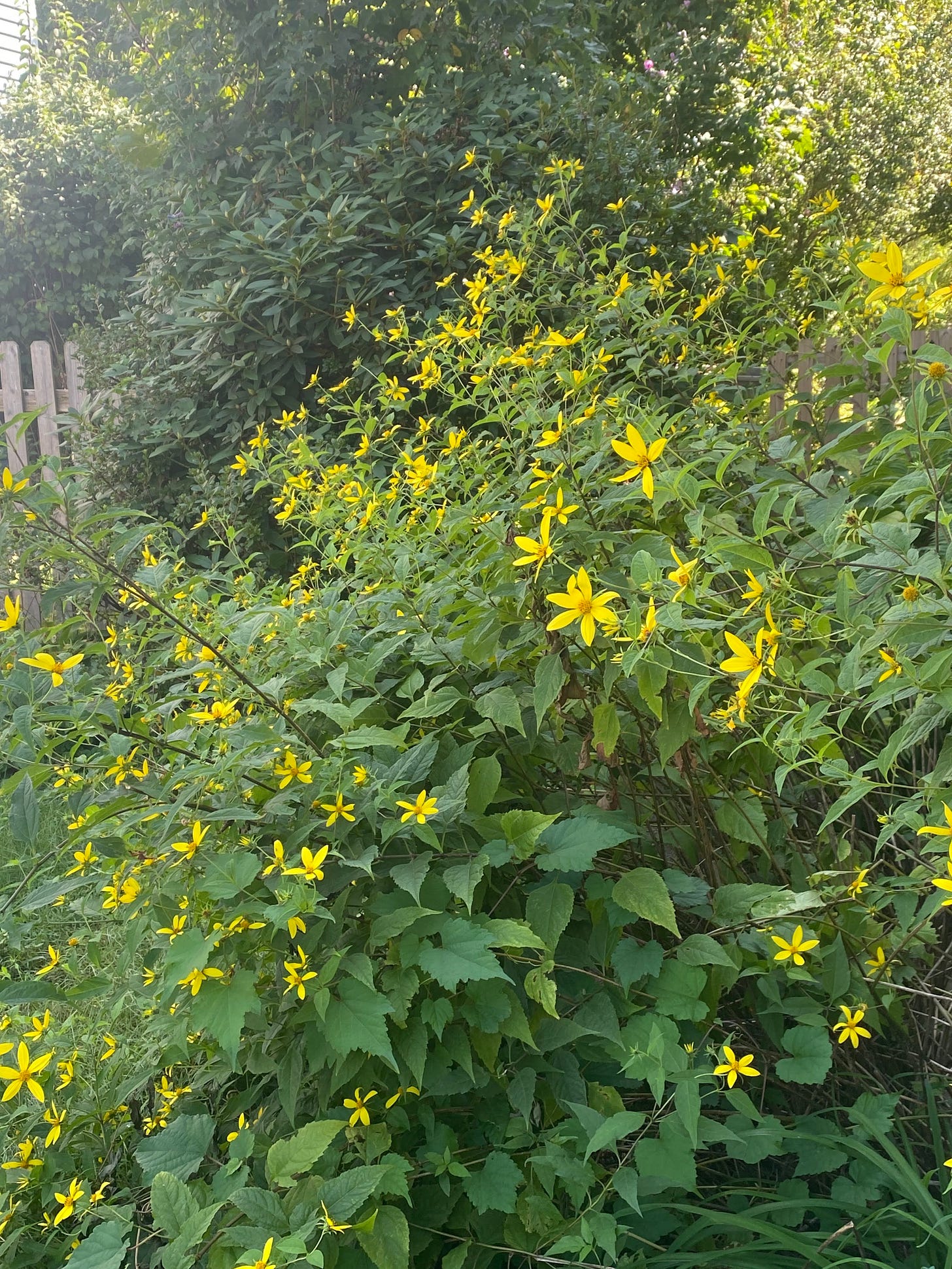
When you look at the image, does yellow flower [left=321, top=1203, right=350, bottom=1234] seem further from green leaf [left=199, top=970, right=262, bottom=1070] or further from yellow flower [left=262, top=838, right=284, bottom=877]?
yellow flower [left=262, top=838, right=284, bottom=877]

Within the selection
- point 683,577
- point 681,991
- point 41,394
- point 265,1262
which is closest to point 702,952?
point 681,991

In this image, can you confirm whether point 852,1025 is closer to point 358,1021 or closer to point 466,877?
point 466,877

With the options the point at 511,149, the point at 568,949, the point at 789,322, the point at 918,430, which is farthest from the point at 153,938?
the point at 511,149

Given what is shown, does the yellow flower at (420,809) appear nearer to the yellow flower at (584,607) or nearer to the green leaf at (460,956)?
the green leaf at (460,956)

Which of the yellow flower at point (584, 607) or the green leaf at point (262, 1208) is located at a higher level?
the yellow flower at point (584, 607)

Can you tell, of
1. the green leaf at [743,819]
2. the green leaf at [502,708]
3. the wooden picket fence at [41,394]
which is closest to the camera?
the green leaf at [502,708]

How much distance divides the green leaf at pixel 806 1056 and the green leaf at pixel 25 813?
1.13 meters

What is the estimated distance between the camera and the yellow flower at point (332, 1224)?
113 cm

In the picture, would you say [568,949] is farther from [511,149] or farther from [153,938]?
[511,149]

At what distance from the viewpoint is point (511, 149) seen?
3.93m

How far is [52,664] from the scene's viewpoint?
1.23 m

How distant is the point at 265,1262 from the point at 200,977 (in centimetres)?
35

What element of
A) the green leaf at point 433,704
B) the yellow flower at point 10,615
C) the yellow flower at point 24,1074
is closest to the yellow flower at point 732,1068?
the green leaf at point 433,704

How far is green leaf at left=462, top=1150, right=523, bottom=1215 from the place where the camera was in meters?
1.33
